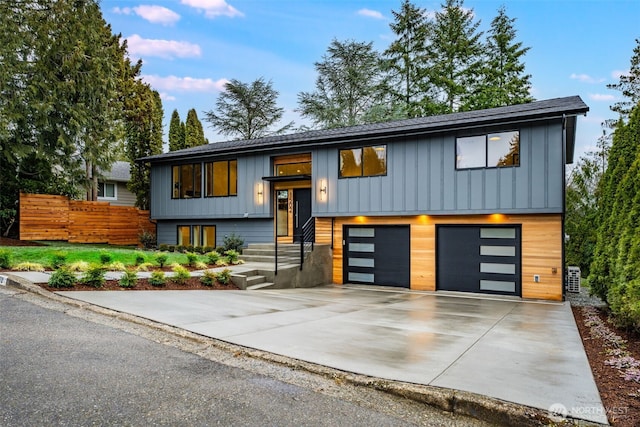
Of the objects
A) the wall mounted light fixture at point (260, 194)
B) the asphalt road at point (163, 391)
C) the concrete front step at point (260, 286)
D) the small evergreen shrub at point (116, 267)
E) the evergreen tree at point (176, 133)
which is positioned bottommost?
the concrete front step at point (260, 286)

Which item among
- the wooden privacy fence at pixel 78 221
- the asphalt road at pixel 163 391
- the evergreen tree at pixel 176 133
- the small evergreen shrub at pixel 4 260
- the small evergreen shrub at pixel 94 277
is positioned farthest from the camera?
the evergreen tree at pixel 176 133

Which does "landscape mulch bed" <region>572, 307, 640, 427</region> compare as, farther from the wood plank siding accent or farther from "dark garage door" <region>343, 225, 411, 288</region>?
"dark garage door" <region>343, 225, 411, 288</region>

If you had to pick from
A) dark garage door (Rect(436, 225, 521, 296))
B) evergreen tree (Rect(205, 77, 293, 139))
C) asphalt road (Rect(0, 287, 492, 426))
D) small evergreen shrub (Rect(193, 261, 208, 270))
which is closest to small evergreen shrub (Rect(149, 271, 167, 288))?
small evergreen shrub (Rect(193, 261, 208, 270))

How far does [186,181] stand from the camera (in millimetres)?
15805

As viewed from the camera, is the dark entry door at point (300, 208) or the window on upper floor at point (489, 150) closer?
the window on upper floor at point (489, 150)

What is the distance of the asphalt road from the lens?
2662mm

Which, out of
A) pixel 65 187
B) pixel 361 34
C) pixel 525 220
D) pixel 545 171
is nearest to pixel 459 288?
pixel 525 220

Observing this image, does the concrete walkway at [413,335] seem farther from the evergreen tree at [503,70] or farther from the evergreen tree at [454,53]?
the evergreen tree at [454,53]

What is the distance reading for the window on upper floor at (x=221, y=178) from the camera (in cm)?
1468

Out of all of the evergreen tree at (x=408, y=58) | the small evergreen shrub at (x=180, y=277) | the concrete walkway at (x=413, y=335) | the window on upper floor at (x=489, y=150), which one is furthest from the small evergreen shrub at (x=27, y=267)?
the evergreen tree at (x=408, y=58)

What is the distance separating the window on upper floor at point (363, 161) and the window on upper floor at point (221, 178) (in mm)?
4408

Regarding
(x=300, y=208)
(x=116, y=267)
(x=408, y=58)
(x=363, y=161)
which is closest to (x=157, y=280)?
(x=116, y=267)

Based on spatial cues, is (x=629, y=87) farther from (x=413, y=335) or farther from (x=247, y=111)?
(x=413, y=335)

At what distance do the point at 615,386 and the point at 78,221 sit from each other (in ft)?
57.2
